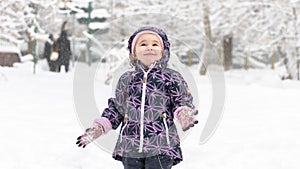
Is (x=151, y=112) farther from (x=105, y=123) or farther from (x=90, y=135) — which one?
(x=90, y=135)

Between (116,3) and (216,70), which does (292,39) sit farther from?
(216,70)

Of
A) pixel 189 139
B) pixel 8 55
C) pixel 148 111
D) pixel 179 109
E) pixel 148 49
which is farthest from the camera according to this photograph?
pixel 8 55

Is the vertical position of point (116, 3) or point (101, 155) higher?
point (116, 3)

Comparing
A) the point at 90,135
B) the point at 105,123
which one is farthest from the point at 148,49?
the point at 90,135

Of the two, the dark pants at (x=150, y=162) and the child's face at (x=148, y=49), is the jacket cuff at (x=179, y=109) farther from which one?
the child's face at (x=148, y=49)

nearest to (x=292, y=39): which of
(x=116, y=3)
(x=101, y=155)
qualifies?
(x=116, y=3)

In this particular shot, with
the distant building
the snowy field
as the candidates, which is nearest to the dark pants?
the snowy field

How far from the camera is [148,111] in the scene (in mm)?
3500

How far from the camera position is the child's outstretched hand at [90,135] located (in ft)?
11.1

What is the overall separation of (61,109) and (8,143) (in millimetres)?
2879

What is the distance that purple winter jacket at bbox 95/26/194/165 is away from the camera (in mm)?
3480

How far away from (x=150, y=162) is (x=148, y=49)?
30.1 inches

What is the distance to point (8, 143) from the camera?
5.78 m

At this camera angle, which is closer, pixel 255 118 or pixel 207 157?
pixel 207 157
